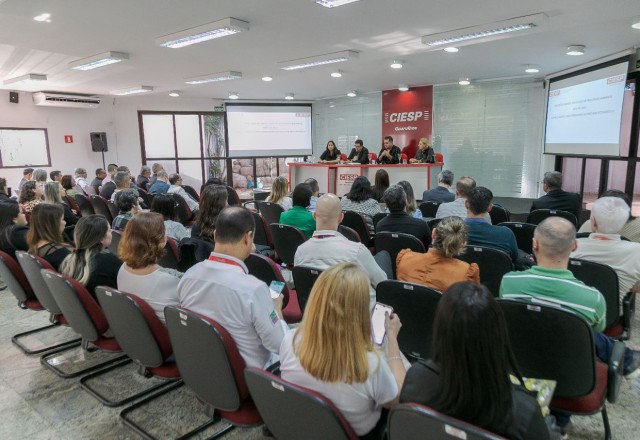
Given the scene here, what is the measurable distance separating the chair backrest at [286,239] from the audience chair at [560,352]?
232cm

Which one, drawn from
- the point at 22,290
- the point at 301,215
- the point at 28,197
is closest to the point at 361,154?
the point at 301,215

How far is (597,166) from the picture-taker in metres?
9.15

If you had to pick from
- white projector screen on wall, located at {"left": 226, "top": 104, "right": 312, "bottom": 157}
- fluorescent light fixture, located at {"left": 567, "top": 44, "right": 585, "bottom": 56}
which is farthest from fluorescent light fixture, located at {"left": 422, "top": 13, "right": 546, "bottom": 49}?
white projector screen on wall, located at {"left": 226, "top": 104, "right": 312, "bottom": 157}

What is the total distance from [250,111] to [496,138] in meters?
6.94

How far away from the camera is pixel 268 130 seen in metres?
13.0

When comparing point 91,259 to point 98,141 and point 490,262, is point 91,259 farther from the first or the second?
point 98,141

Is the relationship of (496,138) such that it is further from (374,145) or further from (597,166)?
(374,145)

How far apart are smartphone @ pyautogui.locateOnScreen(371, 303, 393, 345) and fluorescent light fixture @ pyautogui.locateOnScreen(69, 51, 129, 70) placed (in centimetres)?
578

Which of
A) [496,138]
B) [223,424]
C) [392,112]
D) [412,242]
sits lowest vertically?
[223,424]

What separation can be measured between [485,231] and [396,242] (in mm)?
714

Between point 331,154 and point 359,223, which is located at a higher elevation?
point 331,154

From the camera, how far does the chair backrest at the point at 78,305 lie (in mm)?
2389

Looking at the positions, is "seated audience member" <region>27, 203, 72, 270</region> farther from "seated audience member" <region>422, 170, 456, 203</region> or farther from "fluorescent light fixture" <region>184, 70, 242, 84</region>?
"fluorescent light fixture" <region>184, 70, 242, 84</region>

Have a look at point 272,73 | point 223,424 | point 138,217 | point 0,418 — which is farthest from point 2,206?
point 272,73
